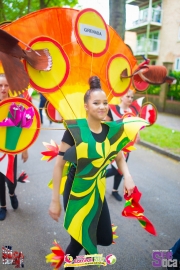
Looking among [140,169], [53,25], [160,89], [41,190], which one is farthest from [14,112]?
[160,89]

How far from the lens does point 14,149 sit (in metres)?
1.68

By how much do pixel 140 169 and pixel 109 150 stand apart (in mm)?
3066

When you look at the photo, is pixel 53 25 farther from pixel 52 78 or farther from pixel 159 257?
pixel 159 257

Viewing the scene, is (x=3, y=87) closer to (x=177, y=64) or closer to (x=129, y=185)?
(x=129, y=185)

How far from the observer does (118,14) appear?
448 centimetres

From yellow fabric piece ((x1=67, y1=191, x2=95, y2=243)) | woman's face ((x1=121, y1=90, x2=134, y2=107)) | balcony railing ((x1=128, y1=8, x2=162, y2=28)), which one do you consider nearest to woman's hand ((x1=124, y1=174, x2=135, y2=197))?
yellow fabric piece ((x1=67, y1=191, x2=95, y2=243))

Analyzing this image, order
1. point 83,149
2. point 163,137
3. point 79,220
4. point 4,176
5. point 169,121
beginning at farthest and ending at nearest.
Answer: point 169,121 < point 163,137 < point 4,176 < point 79,220 < point 83,149

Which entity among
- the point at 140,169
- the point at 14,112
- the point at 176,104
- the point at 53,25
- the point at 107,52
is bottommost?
the point at 140,169

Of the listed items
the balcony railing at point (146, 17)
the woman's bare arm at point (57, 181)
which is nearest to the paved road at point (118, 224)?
the woman's bare arm at point (57, 181)

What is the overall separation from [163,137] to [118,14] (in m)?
3.45

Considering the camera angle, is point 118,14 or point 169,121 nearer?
point 118,14

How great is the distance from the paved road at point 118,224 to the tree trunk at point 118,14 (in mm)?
2818

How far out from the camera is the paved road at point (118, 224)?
7.18ft

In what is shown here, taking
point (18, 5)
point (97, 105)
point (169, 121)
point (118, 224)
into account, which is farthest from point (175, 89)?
point (97, 105)
